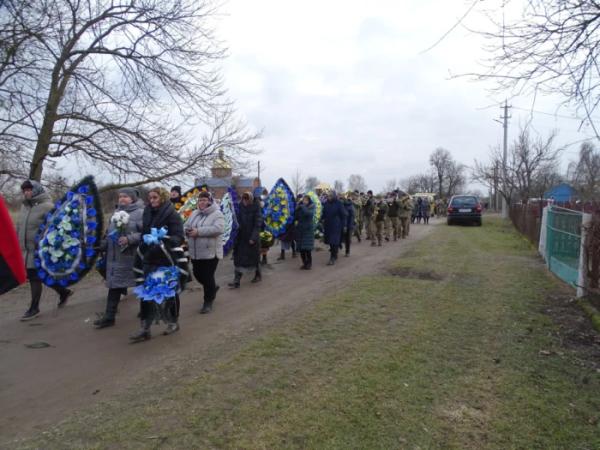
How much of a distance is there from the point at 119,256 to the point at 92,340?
3.75 ft

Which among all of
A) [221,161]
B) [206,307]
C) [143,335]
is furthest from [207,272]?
[221,161]

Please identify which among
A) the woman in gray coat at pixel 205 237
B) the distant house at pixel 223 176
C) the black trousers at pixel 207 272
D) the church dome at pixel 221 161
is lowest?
the black trousers at pixel 207 272

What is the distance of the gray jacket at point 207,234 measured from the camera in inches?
249

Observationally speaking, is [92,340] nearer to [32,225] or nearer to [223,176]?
[32,225]

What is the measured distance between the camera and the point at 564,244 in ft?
28.5

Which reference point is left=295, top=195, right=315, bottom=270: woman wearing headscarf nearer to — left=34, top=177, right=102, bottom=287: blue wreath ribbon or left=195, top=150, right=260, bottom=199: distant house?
left=195, top=150, right=260, bottom=199: distant house

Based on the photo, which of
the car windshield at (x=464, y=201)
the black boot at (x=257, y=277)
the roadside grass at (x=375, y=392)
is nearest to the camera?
the roadside grass at (x=375, y=392)

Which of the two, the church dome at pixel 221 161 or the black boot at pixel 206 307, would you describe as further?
the church dome at pixel 221 161

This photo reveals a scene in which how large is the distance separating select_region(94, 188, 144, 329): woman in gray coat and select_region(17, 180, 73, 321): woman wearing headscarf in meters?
1.11

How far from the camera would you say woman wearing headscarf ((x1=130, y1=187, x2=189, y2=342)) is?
17.2 ft

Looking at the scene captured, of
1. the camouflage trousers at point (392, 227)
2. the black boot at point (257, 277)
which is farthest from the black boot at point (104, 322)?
the camouflage trousers at point (392, 227)

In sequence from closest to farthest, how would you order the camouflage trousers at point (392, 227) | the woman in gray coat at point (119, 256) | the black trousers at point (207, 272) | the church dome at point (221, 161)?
the woman in gray coat at point (119, 256) < the black trousers at point (207, 272) < the church dome at point (221, 161) < the camouflage trousers at point (392, 227)

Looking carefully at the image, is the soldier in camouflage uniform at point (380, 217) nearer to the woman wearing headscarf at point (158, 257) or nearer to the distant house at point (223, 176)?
the distant house at point (223, 176)

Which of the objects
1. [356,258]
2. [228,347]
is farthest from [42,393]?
[356,258]
